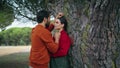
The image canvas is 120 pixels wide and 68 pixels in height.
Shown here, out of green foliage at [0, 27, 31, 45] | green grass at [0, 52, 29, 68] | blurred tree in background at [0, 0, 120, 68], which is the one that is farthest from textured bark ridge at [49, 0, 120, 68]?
green foliage at [0, 27, 31, 45]

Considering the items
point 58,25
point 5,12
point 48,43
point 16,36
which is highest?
point 58,25

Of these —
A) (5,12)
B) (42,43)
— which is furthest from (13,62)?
(42,43)

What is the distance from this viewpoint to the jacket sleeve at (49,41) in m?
5.23

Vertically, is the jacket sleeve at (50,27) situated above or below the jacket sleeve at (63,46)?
above

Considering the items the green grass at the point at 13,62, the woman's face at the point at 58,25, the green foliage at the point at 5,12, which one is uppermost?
the woman's face at the point at 58,25

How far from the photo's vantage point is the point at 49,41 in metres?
5.26

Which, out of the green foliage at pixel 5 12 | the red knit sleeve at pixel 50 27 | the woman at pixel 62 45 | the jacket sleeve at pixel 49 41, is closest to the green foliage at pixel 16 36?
the green foliage at pixel 5 12

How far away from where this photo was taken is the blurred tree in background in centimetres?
516

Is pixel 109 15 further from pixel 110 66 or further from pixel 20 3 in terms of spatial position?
pixel 20 3

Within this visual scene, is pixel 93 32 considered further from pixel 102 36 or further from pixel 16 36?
pixel 16 36

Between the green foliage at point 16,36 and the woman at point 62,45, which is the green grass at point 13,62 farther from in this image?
the green foliage at point 16,36

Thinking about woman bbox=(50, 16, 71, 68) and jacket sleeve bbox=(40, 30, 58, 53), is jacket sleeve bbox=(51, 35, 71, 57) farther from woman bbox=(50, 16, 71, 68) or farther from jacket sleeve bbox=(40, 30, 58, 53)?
jacket sleeve bbox=(40, 30, 58, 53)

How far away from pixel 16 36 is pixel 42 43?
38.1 meters

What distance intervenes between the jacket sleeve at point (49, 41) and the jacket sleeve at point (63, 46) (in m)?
0.19
